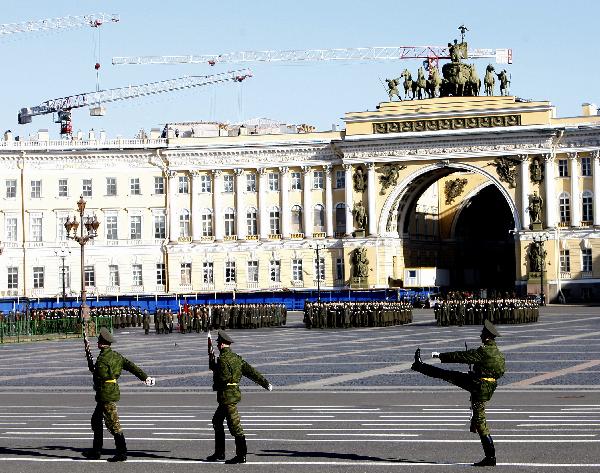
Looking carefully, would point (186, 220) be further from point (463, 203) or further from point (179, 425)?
point (179, 425)

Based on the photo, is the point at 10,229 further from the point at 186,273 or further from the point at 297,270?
the point at 297,270

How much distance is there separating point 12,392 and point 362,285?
213 ft

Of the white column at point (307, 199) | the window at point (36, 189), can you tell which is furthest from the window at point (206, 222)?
the window at point (36, 189)

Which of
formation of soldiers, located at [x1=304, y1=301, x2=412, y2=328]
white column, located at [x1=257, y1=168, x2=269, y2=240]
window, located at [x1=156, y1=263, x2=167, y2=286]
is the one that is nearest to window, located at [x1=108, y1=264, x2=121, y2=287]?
window, located at [x1=156, y1=263, x2=167, y2=286]

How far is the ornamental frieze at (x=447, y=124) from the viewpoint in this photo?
93875mm

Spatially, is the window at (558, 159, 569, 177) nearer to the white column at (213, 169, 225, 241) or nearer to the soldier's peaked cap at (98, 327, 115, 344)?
the white column at (213, 169, 225, 241)

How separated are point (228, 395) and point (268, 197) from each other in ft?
268

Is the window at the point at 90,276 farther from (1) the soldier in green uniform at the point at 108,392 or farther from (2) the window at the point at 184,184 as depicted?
(1) the soldier in green uniform at the point at 108,392

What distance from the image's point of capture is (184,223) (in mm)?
101625

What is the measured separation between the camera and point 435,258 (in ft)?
349

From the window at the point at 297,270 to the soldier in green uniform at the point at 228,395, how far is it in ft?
263

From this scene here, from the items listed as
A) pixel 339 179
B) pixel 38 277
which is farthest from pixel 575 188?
pixel 38 277

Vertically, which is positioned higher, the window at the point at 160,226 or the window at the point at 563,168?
the window at the point at 563,168

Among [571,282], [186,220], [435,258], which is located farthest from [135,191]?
[571,282]
